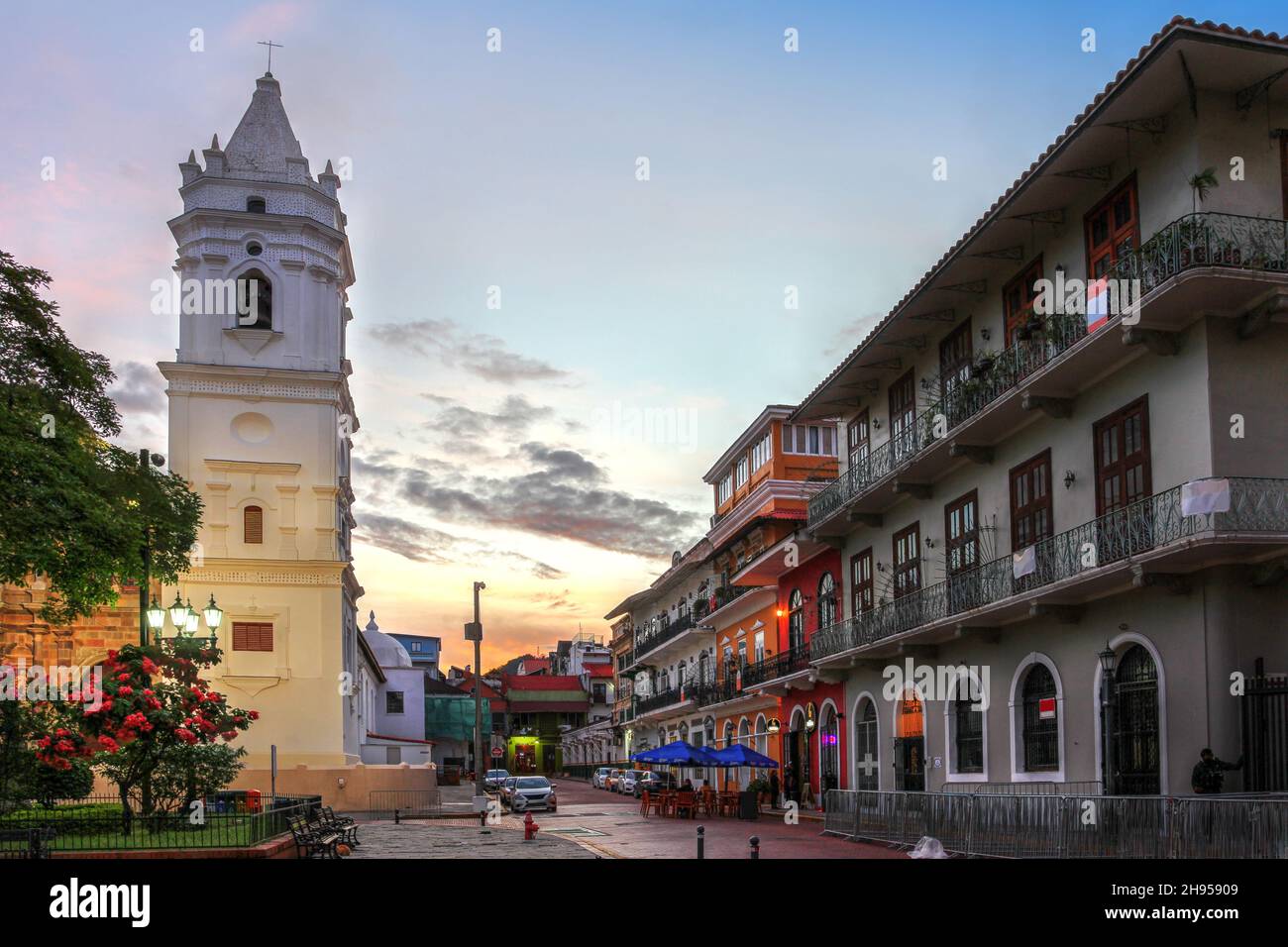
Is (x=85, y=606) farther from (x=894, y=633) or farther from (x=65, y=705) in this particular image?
(x=894, y=633)

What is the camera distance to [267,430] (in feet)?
140

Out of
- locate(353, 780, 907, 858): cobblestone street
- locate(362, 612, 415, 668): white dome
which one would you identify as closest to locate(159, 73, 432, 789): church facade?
locate(353, 780, 907, 858): cobblestone street

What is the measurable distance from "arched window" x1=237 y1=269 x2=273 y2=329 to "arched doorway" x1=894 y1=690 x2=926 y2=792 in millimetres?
25625

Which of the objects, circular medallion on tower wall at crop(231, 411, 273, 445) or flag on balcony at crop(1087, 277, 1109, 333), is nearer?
flag on balcony at crop(1087, 277, 1109, 333)

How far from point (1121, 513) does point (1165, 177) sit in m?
4.92

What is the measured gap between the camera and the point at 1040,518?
22234mm

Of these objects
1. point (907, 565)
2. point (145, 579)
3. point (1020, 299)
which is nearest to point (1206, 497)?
point (1020, 299)

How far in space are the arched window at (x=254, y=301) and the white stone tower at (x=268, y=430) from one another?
48 millimetres

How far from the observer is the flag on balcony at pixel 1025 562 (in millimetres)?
21094

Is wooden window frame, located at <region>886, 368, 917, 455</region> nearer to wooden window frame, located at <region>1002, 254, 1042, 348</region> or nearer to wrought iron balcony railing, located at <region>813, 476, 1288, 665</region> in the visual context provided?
wrought iron balcony railing, located at <region>813, 476, 1288, 665</region>

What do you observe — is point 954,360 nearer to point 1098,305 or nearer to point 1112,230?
point 1112,230

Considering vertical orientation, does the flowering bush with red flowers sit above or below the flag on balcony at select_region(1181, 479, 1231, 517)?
below

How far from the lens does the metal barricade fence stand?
527 inches
